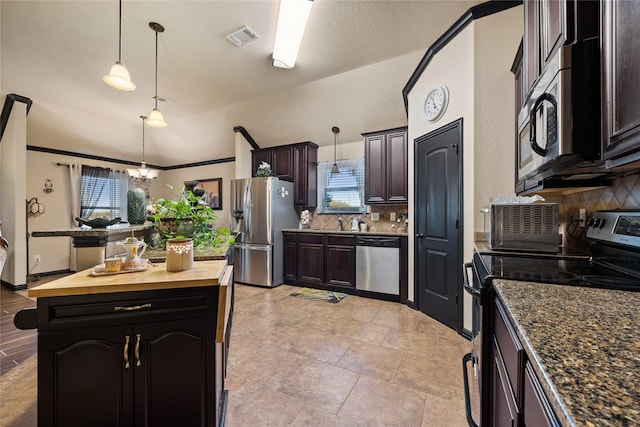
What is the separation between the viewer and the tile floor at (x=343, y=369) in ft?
5.08

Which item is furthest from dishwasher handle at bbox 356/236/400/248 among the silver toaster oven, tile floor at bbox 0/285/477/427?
the silver toaster oven

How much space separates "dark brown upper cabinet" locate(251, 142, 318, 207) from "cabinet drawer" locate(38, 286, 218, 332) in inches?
140

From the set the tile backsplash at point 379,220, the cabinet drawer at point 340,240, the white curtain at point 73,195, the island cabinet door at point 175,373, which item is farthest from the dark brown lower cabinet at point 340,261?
the white curtain at point 73,195

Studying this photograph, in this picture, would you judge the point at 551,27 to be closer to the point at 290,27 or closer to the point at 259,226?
the point at 290,27

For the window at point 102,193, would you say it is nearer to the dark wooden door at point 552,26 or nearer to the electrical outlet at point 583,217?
the dark wooden door at point 552,26

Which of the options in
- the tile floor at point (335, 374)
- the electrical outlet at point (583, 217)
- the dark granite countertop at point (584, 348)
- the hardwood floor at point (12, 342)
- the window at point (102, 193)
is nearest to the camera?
the dark granite countertop at point (584, 348)

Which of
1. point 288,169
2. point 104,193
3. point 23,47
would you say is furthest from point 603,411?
point 104,193

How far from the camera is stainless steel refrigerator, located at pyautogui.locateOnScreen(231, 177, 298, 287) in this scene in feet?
14.1

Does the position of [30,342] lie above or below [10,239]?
below

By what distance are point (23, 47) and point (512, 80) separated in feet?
17.1

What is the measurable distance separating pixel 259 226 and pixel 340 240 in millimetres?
1389

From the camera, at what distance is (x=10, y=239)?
154 inches

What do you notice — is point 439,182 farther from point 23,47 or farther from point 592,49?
point 23,47

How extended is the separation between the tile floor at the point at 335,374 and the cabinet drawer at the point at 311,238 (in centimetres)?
136
